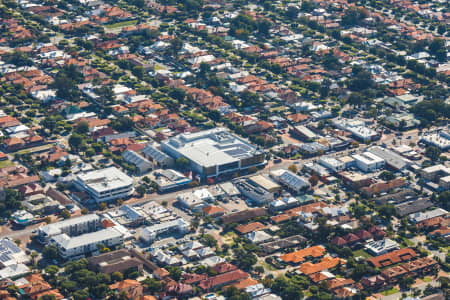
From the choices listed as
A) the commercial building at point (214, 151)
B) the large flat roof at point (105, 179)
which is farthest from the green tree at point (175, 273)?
the commercial building at point (214, 151)

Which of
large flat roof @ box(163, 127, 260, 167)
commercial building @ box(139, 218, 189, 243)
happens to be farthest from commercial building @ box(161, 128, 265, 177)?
commercial building @ box(139, 218, 189, 243)

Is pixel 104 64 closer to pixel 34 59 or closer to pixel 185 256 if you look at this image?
pixel 34 59

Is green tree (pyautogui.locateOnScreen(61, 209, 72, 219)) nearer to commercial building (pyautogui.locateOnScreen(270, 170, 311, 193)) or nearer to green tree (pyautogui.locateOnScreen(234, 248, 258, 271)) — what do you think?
green tree (pyautogui.locateOnScreen(234, 248, 258, 271))

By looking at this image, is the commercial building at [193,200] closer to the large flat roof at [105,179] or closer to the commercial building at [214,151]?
the commercial building at [214,151]

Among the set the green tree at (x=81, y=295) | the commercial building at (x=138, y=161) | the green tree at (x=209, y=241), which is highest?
the green tree at (x=81, y=295)

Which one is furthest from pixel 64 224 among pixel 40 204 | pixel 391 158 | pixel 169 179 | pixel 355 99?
pixel 355 99

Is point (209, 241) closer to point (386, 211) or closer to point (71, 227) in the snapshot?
point (71, 227)
